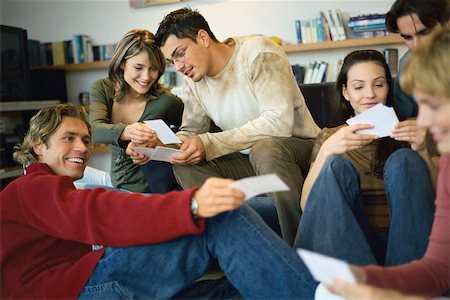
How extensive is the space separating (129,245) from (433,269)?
744mm

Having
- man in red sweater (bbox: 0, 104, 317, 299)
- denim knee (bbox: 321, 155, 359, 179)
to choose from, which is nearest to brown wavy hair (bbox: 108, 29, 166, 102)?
man in red sweater (bbox: 0, 104, 317, 299)

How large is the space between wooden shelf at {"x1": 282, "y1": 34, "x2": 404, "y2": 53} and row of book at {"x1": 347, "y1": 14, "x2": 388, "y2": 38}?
79mm

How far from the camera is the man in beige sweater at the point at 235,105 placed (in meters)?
2.03

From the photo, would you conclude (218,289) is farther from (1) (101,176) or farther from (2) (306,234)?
(1) (101,176)

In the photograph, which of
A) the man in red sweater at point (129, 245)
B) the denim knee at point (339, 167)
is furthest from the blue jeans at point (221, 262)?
the denim knee at point (339, 167)

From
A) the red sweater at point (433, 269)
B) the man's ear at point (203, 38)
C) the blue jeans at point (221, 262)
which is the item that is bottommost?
the blue jeans at point (221, 262)

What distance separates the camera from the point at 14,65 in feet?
14.7

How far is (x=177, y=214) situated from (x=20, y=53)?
12.6ft

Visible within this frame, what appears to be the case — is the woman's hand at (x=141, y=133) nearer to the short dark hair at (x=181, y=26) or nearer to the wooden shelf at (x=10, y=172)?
the short dark hair at (x=181, y=26)

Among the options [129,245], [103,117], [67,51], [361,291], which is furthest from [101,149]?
[361,291]

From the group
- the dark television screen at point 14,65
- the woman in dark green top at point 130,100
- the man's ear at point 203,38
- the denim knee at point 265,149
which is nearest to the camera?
the denim knee at point 265,149

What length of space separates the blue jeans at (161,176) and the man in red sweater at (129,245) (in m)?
0.78

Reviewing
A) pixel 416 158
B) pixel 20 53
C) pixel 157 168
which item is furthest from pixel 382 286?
pixel 20 53

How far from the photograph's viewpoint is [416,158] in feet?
4.68
